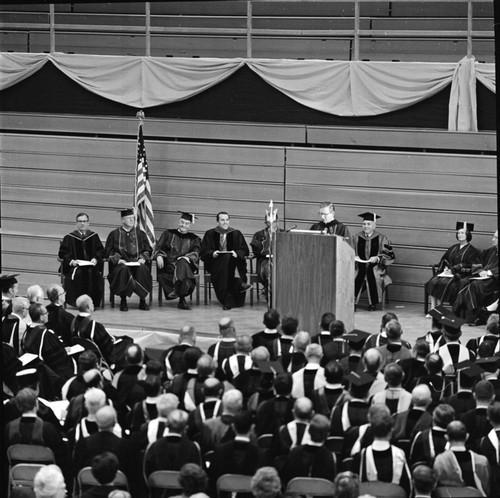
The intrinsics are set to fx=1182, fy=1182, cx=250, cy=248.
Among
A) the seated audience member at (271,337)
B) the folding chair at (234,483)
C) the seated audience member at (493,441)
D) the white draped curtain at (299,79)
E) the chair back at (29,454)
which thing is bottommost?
the folding chair at (234,483)

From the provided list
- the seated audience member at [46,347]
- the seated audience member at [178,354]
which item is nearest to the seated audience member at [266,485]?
the seated audience member at [178,354]

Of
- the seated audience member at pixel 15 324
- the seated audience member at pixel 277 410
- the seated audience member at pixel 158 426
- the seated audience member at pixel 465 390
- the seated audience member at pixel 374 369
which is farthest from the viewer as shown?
the seated audience member at pixel 15 324

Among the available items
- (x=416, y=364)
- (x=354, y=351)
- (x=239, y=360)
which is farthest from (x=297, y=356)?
(x=416, y=364)

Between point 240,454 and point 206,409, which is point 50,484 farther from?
point 206,409

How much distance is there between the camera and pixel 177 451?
7.37m

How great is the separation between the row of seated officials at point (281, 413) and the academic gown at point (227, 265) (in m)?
5.61

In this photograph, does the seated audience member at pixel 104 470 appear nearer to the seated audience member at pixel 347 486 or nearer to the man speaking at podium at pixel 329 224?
the seated audience member at pixel 347 486

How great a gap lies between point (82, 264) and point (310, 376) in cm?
693

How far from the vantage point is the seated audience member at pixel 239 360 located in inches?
364

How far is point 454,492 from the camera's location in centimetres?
677

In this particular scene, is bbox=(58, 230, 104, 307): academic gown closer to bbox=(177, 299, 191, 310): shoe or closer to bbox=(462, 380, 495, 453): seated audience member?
bbox=(177, 299, 191, 310): shoe

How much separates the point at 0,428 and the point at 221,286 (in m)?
9.58

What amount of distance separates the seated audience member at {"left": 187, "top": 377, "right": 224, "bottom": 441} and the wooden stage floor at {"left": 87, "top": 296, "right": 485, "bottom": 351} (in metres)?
4.96

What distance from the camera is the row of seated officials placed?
7.32 m
